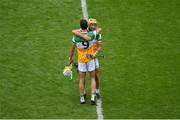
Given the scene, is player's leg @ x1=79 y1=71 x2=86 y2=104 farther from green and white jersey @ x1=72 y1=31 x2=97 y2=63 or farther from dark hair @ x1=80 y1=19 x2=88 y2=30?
dark hair @ x1=80 y1=19 x2=88 y2=30

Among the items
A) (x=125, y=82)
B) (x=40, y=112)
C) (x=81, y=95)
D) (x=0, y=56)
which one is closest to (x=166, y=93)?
(x=125, y=82)

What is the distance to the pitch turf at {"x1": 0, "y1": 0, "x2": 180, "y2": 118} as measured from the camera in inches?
656

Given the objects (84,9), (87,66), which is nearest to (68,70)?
(87,66)

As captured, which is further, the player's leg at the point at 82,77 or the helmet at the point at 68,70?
the helmet at the point at 68,70

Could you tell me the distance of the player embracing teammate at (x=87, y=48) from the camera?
16156 millimetres

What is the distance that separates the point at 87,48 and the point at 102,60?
2.77m

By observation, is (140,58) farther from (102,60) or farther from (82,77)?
(82,77)

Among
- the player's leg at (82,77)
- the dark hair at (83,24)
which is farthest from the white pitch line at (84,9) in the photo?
the dark hair at (83,24)

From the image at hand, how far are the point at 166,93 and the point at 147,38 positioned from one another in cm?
320

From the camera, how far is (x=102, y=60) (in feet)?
62.4

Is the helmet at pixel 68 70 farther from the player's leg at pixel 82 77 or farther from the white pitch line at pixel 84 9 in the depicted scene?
the white pitch line at pixel 84 9

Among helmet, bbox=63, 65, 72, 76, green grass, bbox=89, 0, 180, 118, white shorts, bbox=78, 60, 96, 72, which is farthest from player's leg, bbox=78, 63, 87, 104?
green grass, bbox=89, 0, 180, 118

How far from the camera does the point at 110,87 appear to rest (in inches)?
695

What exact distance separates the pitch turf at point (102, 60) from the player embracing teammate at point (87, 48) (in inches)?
29.2
